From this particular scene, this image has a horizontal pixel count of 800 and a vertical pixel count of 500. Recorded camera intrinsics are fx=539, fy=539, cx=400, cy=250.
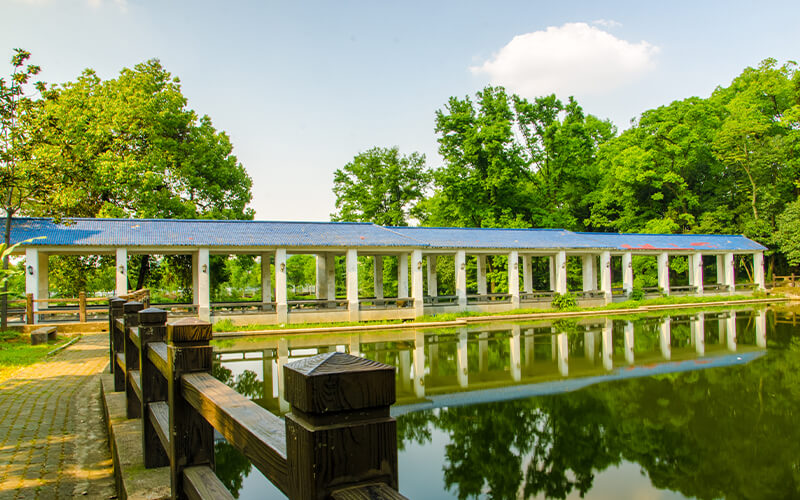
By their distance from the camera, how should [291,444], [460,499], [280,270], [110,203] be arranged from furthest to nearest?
[110,203] → [280,270] → [460,499] → [291,444]

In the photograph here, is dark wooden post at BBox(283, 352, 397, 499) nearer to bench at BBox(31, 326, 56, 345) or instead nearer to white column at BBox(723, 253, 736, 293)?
bench at BBox(31, 326, 56, 345)

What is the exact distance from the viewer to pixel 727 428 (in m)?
7.44

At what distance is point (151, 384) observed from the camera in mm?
3865

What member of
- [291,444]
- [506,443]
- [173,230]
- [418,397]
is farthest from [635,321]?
[291,444]

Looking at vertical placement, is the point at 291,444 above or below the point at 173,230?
below

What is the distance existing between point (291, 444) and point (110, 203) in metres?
30.7

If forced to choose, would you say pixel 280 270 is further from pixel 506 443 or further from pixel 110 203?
pixel 506 443

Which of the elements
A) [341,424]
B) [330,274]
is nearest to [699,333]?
[330,274]

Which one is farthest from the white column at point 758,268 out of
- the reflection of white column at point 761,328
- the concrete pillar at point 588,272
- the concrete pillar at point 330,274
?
the concrete pillar at point 330,274

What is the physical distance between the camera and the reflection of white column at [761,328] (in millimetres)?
16359

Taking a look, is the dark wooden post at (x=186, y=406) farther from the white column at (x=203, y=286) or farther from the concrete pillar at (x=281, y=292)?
the white column at (x=203, y=286)

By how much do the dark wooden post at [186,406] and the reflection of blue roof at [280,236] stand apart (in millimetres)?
17916

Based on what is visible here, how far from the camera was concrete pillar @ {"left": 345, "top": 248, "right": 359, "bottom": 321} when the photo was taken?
24.7 metres

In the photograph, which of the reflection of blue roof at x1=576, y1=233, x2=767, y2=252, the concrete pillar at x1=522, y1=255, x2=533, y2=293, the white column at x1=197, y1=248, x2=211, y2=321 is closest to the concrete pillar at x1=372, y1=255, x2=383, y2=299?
the concrete pillar at x1=522, y1=255, x2=533, y2=293
